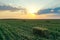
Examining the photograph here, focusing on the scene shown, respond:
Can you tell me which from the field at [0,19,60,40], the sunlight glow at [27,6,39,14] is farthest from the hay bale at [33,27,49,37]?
the sunlight glow at [27,6,39,14]

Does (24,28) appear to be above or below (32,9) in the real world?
below

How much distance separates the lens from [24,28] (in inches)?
73.5

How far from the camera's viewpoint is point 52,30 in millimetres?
1870

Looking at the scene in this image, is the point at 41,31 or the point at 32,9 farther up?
the point at 32,9

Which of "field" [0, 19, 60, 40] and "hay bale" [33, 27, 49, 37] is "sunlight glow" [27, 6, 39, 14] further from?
"hay bale" [33, 27, 49, 37]

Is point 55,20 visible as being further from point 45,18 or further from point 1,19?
point 1,19

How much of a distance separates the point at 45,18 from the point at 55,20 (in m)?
0.13

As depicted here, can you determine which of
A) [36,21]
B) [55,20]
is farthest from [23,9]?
[55,20]

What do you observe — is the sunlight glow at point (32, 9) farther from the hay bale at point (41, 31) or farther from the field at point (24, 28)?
the hay bale at point (41, 31)

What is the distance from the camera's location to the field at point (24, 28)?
181 centimetres

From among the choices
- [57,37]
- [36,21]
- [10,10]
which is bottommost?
[57,37]

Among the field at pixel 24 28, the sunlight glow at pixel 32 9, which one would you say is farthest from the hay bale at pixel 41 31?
the sunlight glow at pixel 32 9

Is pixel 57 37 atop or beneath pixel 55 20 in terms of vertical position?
beneath

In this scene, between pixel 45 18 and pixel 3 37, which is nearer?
pixel 3 37
